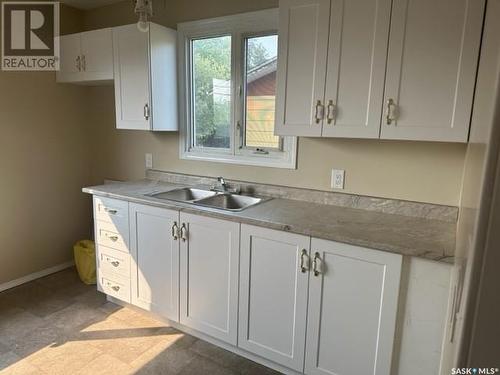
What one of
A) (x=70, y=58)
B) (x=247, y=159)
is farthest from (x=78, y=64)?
(x=247, y=159)

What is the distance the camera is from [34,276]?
10.3 ft

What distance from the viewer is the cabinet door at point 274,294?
181 cm

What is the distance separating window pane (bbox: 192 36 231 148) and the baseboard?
1.87 m

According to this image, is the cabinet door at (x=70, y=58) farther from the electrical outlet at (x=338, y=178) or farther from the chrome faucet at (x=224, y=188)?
the electrical outlet at (x=338, y=178)

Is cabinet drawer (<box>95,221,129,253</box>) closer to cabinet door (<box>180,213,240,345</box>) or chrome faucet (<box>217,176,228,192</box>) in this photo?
cabinet door (<box>180,213,240,345</box>)

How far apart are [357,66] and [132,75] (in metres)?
1.67

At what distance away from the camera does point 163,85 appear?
262cm

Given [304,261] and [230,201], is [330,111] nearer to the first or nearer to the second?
[304,261]

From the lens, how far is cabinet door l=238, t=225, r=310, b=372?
5.92 feet

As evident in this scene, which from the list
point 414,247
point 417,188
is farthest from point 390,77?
point 414,247

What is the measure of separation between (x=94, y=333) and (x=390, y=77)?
8.02 feet

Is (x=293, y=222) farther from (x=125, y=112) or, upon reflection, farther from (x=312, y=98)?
(x=125, y=112)

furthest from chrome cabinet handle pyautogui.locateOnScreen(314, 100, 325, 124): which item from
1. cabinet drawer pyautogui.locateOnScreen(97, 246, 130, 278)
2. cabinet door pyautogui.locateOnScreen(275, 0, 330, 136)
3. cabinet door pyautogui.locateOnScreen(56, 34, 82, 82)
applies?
cabinet door pyautogui.locateOnScreen(56, 34, 82, 82)

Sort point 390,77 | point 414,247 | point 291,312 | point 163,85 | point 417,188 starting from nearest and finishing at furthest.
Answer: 1. point 414,247
2. point 390,77
3. point 291,312
4. point 417,188
5. point 163,85
